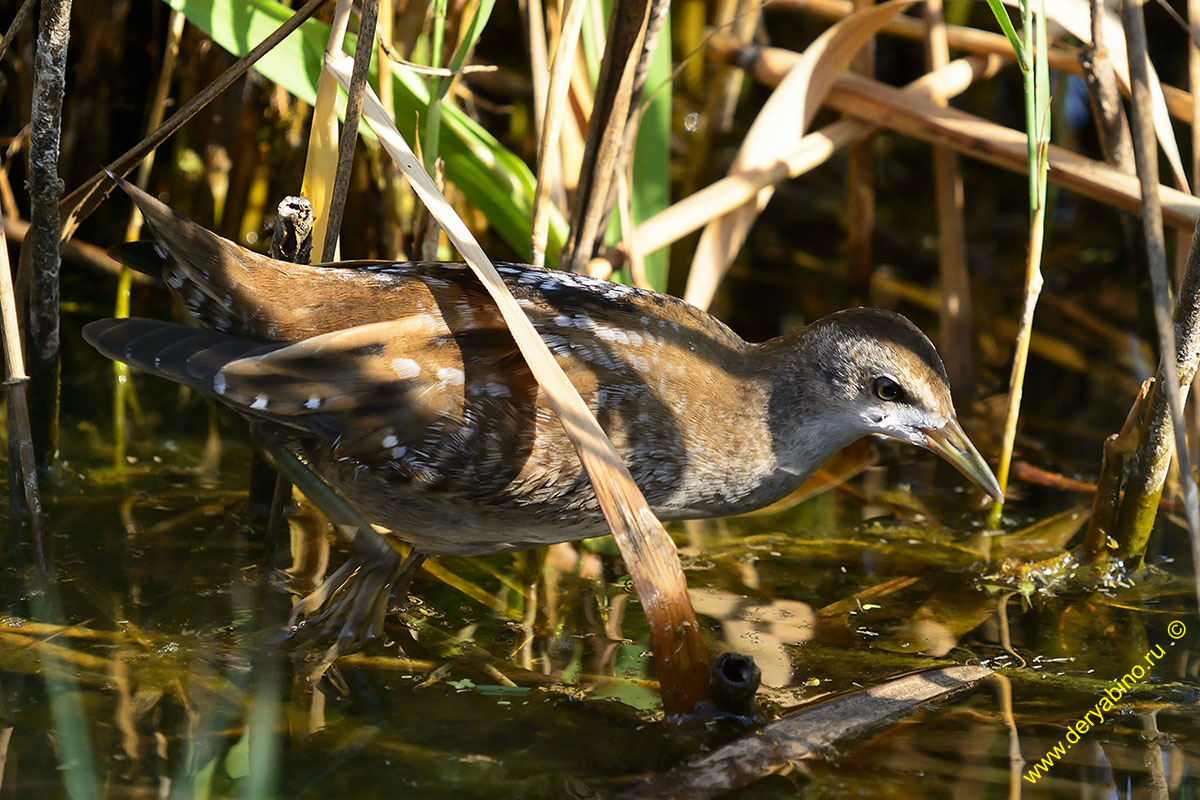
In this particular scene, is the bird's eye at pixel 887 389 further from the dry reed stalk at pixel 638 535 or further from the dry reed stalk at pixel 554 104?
the dry reed stalk at pixel 554 104

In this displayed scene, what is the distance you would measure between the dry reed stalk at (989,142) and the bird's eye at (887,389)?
0.89 metres

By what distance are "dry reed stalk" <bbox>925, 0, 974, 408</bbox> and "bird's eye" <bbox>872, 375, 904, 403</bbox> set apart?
1427 mm

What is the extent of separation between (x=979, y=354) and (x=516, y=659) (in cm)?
258

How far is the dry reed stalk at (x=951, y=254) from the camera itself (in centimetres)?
391

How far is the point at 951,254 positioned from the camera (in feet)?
13.1

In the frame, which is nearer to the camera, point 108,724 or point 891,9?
point 108,724

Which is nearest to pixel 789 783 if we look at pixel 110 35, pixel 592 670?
pixel 592 670

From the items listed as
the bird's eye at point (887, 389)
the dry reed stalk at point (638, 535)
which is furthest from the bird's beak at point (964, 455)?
the dry reed stalk at point (638, 535)

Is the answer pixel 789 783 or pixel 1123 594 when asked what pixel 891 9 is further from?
pixel 789 783

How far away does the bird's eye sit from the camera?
107 inches

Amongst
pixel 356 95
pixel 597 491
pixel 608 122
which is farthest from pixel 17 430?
pixel 608 122

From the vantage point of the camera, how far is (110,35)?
13.0 ft

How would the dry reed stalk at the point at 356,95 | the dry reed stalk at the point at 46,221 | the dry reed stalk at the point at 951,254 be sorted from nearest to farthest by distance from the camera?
the dry reed stalk at the point at 356,95, the dry reed stalk at the point at 46,221, the dry reed stalk at the point at 951,254

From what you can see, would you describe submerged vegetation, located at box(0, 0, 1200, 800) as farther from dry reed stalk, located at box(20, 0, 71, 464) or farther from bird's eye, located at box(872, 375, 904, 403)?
bird's eye, located at box(872, 375, 904, 403)
